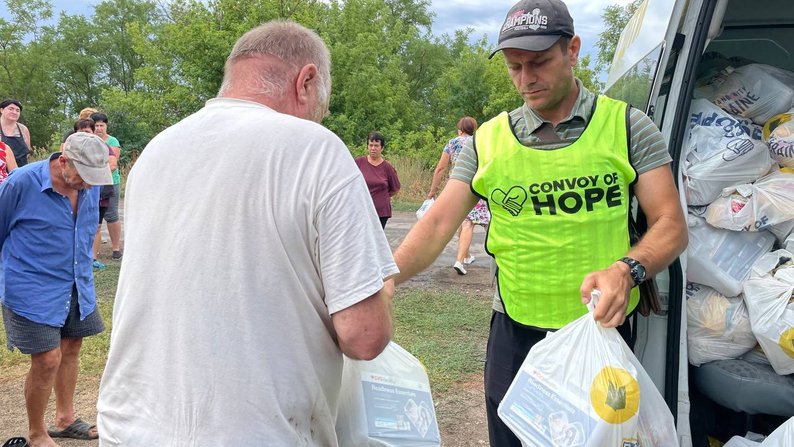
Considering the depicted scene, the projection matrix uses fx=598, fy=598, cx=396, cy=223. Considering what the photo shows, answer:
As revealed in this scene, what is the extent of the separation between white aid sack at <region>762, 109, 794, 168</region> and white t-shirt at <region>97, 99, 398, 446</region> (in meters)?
1.88

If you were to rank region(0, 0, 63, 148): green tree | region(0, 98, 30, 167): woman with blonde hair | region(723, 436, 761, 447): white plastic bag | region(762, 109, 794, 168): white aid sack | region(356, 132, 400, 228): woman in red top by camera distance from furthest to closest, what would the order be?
region(0, 0, 63, 148): green tree, region(356, 132, 400, 228): woman in red top, region(0, 98, 30, 167): woman with blonde hair, region(762, 109, 794, 168): white aid sack, region(723, 436, 761, 447): white plastic bag

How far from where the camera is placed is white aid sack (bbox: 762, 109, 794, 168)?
240cm

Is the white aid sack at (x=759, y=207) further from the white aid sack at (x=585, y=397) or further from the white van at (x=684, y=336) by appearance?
the white aid sack at (x=585, y=397)

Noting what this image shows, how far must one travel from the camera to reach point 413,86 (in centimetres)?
3931

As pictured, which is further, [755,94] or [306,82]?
[755,94]

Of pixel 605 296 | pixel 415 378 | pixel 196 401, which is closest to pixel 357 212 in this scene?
pixel 196 401

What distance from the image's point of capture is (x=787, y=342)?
2.05 metres

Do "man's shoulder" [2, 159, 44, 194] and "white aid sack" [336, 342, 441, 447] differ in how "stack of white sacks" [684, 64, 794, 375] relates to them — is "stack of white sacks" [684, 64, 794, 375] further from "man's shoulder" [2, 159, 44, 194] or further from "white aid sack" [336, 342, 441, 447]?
"man's shoulder" [2, 159, 44, 194]

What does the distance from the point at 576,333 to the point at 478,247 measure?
25.6 feet

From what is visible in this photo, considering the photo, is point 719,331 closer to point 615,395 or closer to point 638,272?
point 638,272

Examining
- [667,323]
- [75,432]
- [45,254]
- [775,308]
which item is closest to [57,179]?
[45,254]

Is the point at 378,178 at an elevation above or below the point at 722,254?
below

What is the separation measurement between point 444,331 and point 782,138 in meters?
3.61

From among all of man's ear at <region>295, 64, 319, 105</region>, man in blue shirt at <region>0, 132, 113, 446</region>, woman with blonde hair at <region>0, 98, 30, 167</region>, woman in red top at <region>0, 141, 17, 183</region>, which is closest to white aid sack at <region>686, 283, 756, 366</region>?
Result: man's ear at <region>295, 64, 319, 105</region>
